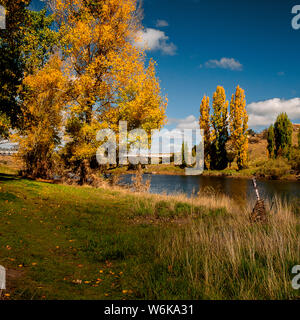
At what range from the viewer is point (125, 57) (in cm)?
1591

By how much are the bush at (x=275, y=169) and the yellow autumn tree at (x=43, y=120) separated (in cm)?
3564

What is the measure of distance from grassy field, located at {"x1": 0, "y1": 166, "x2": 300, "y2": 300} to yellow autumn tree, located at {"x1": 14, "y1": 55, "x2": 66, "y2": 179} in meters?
8.20

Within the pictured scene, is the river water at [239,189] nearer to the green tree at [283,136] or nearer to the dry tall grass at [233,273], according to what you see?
the dry tall grass at [233,273]

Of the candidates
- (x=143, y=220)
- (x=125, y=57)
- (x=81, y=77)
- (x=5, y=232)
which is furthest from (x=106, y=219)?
(x=125, y=57)

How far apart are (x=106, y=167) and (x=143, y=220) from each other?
9671mm

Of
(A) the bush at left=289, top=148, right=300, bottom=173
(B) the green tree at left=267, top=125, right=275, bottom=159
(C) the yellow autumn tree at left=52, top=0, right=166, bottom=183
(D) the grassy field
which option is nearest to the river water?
(C) the yellow autumn tree at left=52, top=0, right=166, bottom=183

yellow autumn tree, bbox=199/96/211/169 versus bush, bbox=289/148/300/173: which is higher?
yellow autumn tree, bbox=199/96/211/169

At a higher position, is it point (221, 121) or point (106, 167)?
point (221, 121)

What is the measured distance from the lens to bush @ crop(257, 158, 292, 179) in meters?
40.4

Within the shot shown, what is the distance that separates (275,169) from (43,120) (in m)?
37.2

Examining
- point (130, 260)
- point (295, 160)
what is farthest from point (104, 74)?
point (295, 160)

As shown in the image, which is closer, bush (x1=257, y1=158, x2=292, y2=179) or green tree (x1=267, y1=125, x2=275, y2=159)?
bush (x1=257, y1=158, x2=292, y2=179)

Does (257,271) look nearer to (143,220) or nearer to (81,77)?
(143,220)

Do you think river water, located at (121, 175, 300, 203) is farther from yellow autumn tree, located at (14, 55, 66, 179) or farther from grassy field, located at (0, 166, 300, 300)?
grassy field, located at (0, 166, 300, 300)
